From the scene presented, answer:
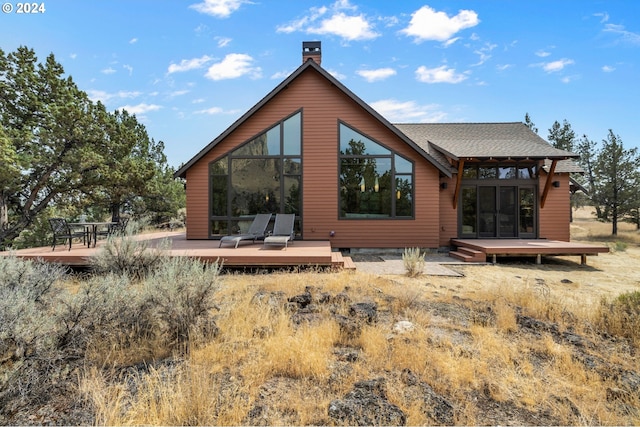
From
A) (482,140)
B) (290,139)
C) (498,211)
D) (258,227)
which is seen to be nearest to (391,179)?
(290,139)

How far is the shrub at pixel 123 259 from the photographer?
6230mm

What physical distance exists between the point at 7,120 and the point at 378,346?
18566mm

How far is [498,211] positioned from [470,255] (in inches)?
130

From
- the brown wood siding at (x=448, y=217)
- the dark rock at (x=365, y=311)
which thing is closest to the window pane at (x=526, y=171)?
the brown wood siding at (x=448, y=217)

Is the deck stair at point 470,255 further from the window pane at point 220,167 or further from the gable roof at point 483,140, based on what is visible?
the window pane at point 220,167

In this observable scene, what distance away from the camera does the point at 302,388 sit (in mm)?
2662

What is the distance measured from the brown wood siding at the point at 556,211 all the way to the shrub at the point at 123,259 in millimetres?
13047

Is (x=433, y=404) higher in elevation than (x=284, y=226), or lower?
lower

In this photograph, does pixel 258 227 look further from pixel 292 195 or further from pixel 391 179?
pixel 391 179

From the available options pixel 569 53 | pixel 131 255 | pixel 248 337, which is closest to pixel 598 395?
pixel 248 337

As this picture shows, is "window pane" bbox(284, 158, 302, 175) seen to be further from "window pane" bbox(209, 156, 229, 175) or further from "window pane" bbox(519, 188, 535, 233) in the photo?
"window pane" bbox(519, 188, 535, 233)

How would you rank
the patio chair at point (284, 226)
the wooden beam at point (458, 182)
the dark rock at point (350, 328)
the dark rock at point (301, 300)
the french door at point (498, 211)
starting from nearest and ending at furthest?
the dark rock at point (350, 328)
the dark rock at point (301, 300)
the patio chair at point (284, 226)
the wooden beam at point (458, 182)
the french door at point (498, 211)

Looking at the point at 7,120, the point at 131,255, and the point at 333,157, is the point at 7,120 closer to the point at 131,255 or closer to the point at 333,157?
the point at 131,255

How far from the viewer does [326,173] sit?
1081 cm
